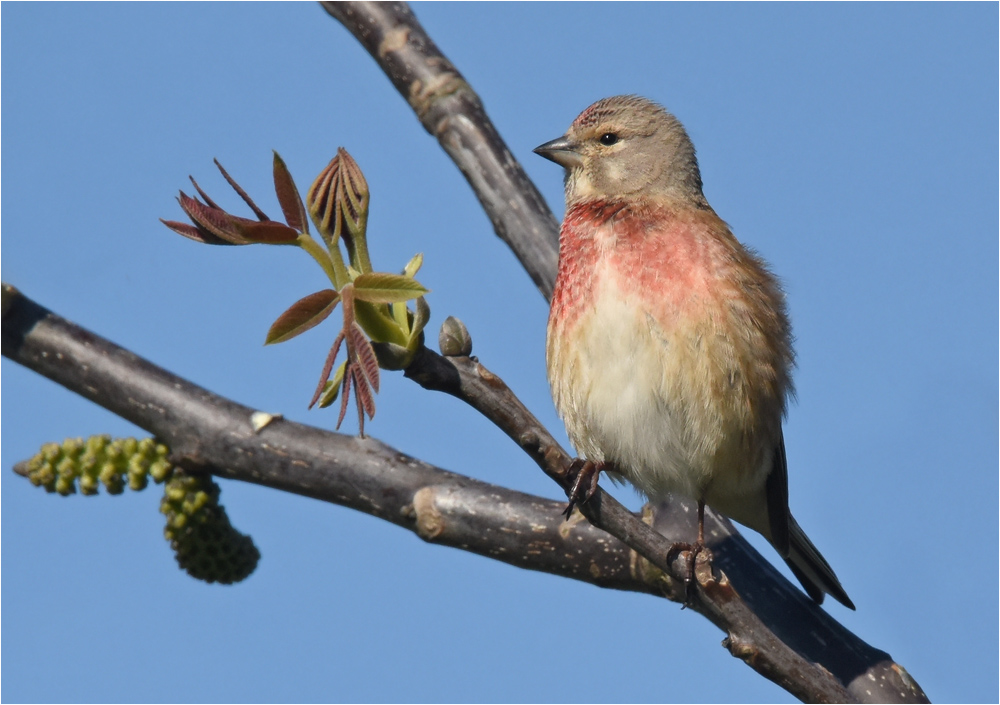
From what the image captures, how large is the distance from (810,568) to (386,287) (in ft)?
10.8

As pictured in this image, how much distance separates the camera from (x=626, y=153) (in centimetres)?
537

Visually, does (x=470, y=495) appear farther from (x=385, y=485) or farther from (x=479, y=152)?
(x=479, y=152)

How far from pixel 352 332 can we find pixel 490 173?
2.88 meters

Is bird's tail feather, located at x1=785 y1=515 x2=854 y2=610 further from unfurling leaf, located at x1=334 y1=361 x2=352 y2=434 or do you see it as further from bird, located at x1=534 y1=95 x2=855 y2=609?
unfurling leaf, located at x1=334 y1=361 x2=352 y2=434

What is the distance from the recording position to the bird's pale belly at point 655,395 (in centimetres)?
430

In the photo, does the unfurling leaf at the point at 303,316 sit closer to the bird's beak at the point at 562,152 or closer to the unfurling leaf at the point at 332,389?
the unfurling leaf at the point at 332,389

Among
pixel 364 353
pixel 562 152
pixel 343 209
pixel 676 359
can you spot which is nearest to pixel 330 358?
pixel 364 353

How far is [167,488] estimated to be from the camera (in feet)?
9.69

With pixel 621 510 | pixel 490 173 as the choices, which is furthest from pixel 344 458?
pixel 490 173

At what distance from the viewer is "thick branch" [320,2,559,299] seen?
4.95m

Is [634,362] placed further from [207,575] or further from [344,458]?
[207,575]

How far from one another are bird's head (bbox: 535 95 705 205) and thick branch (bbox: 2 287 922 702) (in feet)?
7.16

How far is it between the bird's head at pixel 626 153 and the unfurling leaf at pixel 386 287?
307 centimetres

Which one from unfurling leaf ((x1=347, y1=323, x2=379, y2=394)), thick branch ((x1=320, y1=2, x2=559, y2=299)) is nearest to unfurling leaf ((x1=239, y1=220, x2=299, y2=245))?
unfurling leaf ((x1=347, y1=323, x2=379, y2=394))
